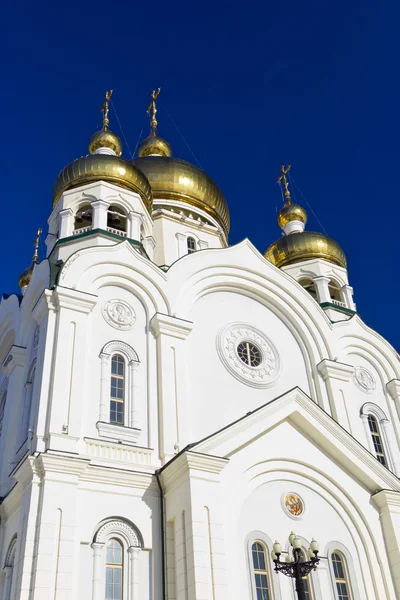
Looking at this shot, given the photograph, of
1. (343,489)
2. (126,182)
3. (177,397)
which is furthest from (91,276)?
(343,489)

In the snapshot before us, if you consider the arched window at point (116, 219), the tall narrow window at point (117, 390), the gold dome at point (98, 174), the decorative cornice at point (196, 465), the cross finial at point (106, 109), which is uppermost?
the cross finial at point (106, 109)

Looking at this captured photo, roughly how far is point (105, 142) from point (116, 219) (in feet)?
14.1

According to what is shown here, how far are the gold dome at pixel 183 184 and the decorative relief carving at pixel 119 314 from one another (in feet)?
29.1

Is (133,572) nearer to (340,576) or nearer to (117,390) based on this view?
(117,390)

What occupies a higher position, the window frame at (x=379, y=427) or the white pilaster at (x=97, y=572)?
the window frame at (x=379, y=427)

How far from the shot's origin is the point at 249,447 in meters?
13.3

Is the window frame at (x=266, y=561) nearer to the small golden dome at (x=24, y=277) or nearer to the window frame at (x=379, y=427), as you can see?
the window frame at (x=379, y=427)

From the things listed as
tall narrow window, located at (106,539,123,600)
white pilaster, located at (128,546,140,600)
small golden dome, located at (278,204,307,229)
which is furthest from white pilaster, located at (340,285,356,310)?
tall narrow window, located at (106,539,123,600)

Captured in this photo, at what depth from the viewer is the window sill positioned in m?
13.2

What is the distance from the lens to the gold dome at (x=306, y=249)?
76.5 feet

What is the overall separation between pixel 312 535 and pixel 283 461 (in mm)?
1583

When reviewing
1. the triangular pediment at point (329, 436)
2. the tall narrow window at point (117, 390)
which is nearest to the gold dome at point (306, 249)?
the triangular pediment at point (329, 436)

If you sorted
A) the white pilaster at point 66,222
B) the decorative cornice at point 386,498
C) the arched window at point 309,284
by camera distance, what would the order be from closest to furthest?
1. the decorative cornice at point 386,498
2. the white pilaster at point 66,222
3. the arched window at point 309,284

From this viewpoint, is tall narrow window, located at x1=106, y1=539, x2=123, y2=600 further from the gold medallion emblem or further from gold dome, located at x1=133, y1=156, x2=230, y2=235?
gold dome, located at x1=133, y1=156, x2=230, y2=235
